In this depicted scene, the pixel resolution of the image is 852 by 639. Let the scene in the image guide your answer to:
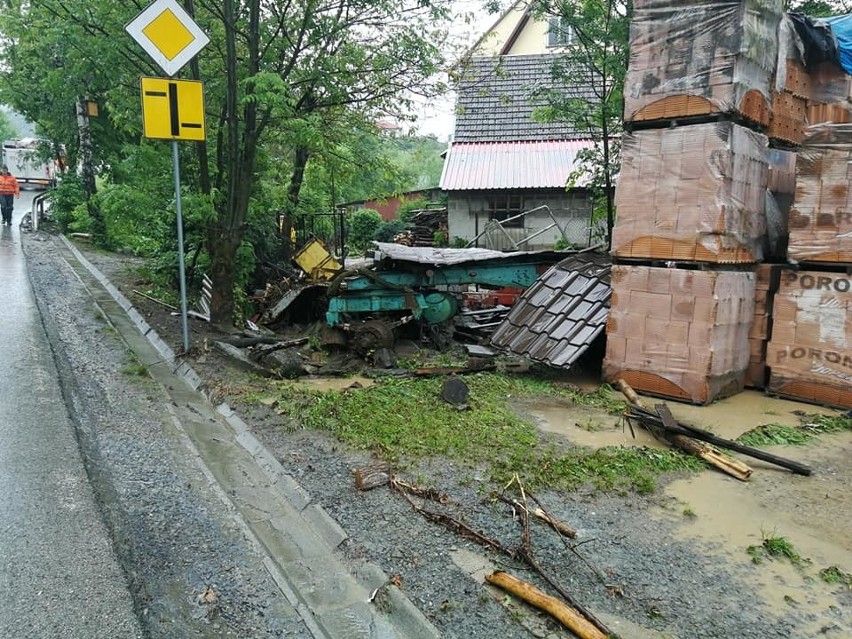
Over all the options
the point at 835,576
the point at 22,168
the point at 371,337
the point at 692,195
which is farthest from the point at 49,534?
the point at 22,168

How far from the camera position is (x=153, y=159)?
312 inches

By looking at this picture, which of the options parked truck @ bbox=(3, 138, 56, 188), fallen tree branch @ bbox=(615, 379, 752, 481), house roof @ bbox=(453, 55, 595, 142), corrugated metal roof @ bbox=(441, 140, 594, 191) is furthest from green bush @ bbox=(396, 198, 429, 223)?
parked truck @ bbox=(3, 138, 56, 188)

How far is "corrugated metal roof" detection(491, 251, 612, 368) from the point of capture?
7258 millimetres

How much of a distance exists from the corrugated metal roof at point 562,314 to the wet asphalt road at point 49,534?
5094mm

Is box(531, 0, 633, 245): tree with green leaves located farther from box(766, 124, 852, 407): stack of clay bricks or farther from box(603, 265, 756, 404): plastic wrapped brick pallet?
box(766, 124, 852, 407): stack of clay bricks

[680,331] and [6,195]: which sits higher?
[6,195]

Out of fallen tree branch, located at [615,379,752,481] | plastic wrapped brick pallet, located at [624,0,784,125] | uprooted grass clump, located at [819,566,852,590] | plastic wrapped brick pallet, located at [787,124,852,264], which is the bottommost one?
uprooted grass clump, located at [819,566,852,590]

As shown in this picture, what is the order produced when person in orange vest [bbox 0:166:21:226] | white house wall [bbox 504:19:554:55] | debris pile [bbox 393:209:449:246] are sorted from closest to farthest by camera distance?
person in orange vest [bbox 0:166:21:226]
debris pile [bbox 393:209:449:246]
white house wall [bbox 504:19:554:55]

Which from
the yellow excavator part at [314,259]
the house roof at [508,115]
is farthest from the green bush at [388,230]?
the yellow excavator part at [314,259]

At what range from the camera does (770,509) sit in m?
4.10

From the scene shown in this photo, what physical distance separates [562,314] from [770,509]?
3908 mm

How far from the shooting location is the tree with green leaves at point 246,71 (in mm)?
7359

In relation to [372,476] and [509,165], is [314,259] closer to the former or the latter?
[372,476]

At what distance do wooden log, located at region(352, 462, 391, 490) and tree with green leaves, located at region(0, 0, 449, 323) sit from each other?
434cm
